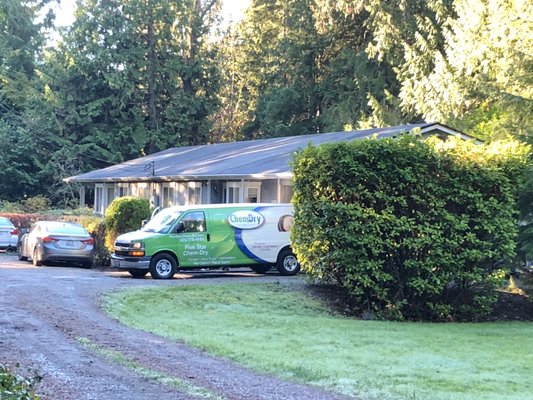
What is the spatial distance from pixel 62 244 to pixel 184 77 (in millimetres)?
30277

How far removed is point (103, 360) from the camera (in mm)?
9250

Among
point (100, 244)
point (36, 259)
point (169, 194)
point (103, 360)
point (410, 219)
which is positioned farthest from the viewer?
point (169, 194)

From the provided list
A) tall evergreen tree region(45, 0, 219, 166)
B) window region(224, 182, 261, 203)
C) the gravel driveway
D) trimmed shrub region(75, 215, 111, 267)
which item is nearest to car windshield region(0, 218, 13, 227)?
trimmed shrub region(75, 215, 111, 267)

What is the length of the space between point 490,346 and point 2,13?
8898 millimetres

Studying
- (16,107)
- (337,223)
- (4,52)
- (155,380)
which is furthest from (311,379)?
(4,52)

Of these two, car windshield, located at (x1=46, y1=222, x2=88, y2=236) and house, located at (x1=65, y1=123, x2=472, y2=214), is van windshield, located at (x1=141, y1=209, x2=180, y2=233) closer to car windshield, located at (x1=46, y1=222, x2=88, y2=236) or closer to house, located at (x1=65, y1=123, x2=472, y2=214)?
car windshield, located at (x1=46, y1=222, x2=88, y2=236)

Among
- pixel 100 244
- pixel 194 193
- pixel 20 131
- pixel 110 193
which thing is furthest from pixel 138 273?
pixel 20 131

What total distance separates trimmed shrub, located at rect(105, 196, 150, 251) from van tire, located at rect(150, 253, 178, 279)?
4.38 m

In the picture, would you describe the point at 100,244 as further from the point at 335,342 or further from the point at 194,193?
the point at 335,342

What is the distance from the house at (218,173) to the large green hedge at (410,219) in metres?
6.41

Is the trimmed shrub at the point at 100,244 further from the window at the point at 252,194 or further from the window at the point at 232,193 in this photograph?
the window at the point at 232,193

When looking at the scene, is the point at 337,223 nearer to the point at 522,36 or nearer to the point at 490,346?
the point at 490,346

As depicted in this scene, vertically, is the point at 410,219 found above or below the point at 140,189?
below

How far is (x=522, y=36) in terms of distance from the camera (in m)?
26.4
